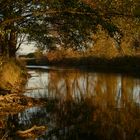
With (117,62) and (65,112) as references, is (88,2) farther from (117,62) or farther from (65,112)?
(117,62)

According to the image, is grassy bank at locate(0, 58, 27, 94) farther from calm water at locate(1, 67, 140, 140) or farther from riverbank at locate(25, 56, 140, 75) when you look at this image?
riverbank at locate(25, 56, 140, 75)

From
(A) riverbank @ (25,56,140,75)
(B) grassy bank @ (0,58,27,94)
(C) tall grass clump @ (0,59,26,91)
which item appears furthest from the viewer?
(A) riverbank @ (25,56,140,75)

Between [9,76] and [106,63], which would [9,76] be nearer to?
[9,76]

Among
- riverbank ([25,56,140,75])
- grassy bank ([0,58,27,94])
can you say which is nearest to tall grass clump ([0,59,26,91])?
grassy bank ([0,58,27,94])

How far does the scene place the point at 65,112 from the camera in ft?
71.5

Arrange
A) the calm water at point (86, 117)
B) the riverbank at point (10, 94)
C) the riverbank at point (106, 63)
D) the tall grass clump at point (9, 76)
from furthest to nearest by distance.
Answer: the riverbank at point (106, 63) → the tall grass clump at point (9, 76) → the riverbank at point (10, 94) → the calm water at point (86, 117)

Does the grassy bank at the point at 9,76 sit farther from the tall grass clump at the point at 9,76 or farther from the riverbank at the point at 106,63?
the riverbank at the point at 106,63

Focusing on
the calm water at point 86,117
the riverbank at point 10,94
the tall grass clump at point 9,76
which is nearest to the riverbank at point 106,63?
the tall grass clump at point 9,76

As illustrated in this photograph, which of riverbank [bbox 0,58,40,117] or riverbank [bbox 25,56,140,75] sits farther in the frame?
riverbank [bbox 25,56,140,75]

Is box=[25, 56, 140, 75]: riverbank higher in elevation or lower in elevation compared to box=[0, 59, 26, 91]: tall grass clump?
lower

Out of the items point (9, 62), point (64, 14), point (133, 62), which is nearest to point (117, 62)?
point (133, 62)

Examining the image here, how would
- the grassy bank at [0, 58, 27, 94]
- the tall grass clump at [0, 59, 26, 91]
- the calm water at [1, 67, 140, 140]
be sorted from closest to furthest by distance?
the calm water at [1, 67, 140, 140]
the grassy bank at [0, 58, 27, 94]
the tall grass clump at [0, 59, 26, 91]

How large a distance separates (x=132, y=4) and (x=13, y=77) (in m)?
13.3

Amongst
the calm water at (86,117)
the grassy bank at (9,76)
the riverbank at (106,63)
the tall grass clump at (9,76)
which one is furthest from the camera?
the riverbank at (106,63)
